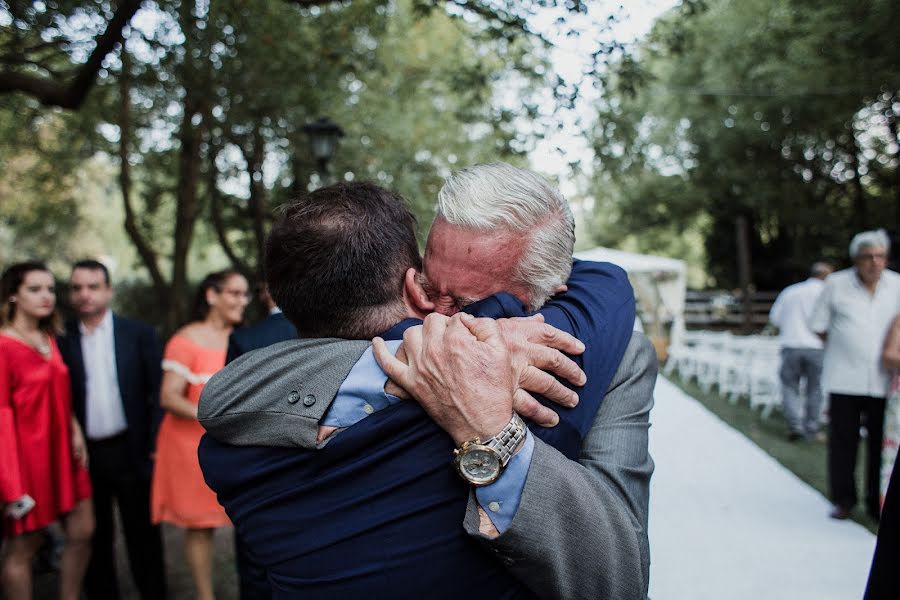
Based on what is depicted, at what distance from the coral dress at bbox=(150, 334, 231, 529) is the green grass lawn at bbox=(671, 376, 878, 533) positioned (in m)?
4.87

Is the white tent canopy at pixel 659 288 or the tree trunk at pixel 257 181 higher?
the tree trunk at pixel 257 181

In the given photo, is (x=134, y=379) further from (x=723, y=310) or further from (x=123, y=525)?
(x=723, y=310)

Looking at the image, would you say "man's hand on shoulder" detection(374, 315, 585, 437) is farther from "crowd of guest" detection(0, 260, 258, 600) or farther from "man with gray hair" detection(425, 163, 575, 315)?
"crowd of guest" detection(0, 260, 258, 600)

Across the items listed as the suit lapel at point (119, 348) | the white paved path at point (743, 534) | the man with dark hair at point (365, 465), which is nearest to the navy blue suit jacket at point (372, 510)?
the man with dark hair at point (365, 465)

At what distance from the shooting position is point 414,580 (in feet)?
4.08

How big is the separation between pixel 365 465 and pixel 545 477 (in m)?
0.32

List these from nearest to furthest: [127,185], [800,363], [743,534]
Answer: [743,534] → [800,363] → [127,185]

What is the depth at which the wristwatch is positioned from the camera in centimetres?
117

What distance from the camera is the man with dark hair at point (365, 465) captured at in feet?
4.04

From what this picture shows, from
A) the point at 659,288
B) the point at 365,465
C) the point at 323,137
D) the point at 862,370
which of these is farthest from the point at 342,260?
the point at 659,288

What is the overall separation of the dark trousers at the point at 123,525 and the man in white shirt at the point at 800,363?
7755 millimetres

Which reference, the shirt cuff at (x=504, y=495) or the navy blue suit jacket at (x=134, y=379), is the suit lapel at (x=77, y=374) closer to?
the navy blue suit jacket at (x=134, y=379)

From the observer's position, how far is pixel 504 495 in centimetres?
118

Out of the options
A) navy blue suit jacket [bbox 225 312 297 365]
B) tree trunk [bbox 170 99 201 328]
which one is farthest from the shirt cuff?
tree trunk [bbox 170 99 201 328]
